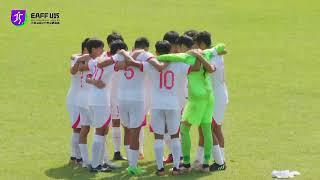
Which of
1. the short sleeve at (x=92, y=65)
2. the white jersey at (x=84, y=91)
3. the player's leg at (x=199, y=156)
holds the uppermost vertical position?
the short sleeve at (x=92, y=65)

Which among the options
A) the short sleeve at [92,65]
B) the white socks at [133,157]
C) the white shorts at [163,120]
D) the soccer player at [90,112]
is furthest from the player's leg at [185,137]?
the short sleeve at [92,65]

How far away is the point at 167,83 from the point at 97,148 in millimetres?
1495

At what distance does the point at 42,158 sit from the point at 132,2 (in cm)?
2418

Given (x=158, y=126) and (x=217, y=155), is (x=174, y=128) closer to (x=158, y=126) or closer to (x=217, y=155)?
(x=158, y=126)

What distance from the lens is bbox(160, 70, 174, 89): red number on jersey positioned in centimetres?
1102

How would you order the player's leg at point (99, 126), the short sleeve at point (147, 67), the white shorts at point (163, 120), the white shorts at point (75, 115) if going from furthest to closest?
the white shorts at point (75, 115)
the player's leg at point (99, 126)
the white shorts at point (163, 120)
the short sleeve at point (147, 67)

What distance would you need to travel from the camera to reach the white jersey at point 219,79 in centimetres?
1161

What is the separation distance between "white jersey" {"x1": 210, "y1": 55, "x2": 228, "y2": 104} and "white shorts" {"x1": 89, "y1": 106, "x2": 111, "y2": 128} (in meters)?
1.82

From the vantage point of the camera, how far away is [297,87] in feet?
66.0

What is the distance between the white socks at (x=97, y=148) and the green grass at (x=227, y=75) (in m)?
0.24

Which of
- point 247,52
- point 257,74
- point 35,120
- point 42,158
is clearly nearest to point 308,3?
point 247,52

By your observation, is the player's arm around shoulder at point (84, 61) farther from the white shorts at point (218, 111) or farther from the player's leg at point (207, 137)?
the white shorts at point (218, 111)

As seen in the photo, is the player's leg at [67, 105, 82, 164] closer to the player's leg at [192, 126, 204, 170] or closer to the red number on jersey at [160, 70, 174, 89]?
the red number on jersey at [160, 70, 174, 89]

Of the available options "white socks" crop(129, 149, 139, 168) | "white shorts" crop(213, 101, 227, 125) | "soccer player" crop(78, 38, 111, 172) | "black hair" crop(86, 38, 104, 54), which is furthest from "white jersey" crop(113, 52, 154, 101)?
"white shorts" crop(213, 101, 227, 125)
